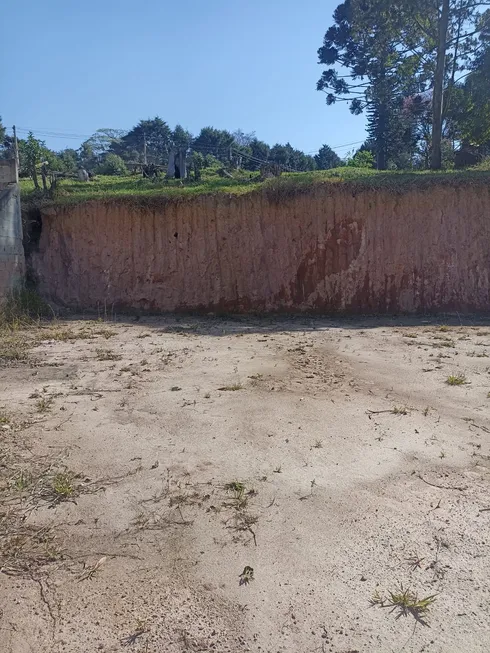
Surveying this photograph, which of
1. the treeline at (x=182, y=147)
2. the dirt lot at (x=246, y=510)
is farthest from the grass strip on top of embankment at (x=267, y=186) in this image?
the treeline at (x=182, y=147)

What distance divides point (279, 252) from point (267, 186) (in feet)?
4.55

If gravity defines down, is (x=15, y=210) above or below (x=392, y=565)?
above

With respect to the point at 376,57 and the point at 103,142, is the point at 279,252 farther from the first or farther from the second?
the point at 103,142

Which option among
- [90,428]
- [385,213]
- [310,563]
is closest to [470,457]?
[310,563]

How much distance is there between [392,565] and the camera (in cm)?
264

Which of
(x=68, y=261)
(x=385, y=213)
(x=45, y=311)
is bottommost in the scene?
(x=45, y=311)

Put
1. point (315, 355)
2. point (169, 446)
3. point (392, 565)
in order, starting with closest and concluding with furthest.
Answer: point (392, 565) → point (169, 446) → point (315, 355)

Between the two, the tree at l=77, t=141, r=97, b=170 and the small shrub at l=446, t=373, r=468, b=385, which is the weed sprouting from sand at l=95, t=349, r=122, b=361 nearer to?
the small shrub at l=446, t=373, r=468, b=385

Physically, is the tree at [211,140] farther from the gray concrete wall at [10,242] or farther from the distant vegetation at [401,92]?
the gray concrete wall at [10,242]

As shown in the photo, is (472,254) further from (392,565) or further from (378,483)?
(392,565)

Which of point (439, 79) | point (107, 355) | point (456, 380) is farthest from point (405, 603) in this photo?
point (439, 79)

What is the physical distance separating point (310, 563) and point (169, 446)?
1.67m

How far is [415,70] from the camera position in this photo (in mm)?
17719

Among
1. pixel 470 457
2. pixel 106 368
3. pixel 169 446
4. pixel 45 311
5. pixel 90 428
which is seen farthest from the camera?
pixel 45 311
